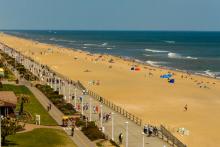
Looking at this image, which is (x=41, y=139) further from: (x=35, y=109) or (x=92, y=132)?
(x=35, y=109)

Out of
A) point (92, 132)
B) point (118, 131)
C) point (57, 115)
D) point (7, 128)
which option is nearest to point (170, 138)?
point (118, 131)

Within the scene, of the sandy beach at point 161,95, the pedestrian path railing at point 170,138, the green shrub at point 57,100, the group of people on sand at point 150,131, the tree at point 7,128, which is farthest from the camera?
the green shrub at point 57,100

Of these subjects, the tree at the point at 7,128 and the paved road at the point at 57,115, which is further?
the paved road at the point at 57,115

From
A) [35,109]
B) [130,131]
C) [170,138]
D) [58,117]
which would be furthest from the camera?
[35,109]

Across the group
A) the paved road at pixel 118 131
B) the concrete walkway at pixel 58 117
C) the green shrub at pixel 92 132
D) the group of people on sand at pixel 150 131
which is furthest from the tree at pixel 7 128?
the group of people on sand at pixel 150 131

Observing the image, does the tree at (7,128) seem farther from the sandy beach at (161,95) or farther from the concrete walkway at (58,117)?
the sandy beach at (161,95)

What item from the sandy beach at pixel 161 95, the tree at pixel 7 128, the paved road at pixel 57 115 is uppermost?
the tree at pixel 7 128

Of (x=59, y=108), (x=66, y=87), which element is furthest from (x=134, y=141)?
(x=66, y=87)
